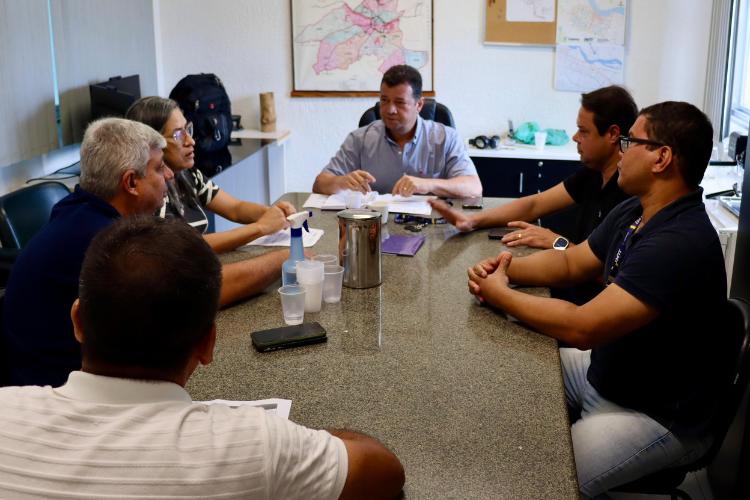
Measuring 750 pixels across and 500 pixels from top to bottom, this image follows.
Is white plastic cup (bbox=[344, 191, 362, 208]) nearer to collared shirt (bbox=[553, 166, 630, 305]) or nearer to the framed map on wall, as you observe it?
collared shirt (bbox=[553, 166, 630, 305])

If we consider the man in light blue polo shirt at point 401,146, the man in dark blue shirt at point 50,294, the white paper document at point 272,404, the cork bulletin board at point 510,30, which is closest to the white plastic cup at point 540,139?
the cork bulletin board at point 510,30

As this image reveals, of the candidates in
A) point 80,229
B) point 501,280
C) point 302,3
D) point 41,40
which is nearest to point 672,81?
point 302,3

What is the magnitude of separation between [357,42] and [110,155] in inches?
131

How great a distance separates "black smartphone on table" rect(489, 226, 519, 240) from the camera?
2389 millimetres

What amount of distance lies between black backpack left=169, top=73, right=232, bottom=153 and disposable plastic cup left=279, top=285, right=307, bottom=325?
2.70 metres

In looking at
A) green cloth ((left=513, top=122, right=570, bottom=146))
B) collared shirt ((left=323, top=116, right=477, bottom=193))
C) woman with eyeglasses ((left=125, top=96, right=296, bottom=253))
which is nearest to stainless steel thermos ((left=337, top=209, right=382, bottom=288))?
woman with eyeglasses ((left=125, top=96, right=296, bottom=253))

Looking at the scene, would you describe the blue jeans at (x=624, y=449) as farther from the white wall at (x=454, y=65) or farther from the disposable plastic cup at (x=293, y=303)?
the white wall at (x=454, y=65)

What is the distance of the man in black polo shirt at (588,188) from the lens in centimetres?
230

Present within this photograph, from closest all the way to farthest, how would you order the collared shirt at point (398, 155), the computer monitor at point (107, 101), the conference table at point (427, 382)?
1. the conference table at point (427, 382)
2. the collared shirt at point (398, 155)
3. the computer monitor at point (107, 101)

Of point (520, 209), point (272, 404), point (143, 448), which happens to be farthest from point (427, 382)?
point (520, 209)

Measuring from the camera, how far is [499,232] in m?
2.42

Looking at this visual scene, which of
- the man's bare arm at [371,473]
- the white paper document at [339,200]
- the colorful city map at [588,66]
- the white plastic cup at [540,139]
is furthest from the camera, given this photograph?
the colorful city map at [588,66]

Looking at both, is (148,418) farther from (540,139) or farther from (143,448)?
(540,139)

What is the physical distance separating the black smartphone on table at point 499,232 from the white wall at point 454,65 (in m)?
2.45
